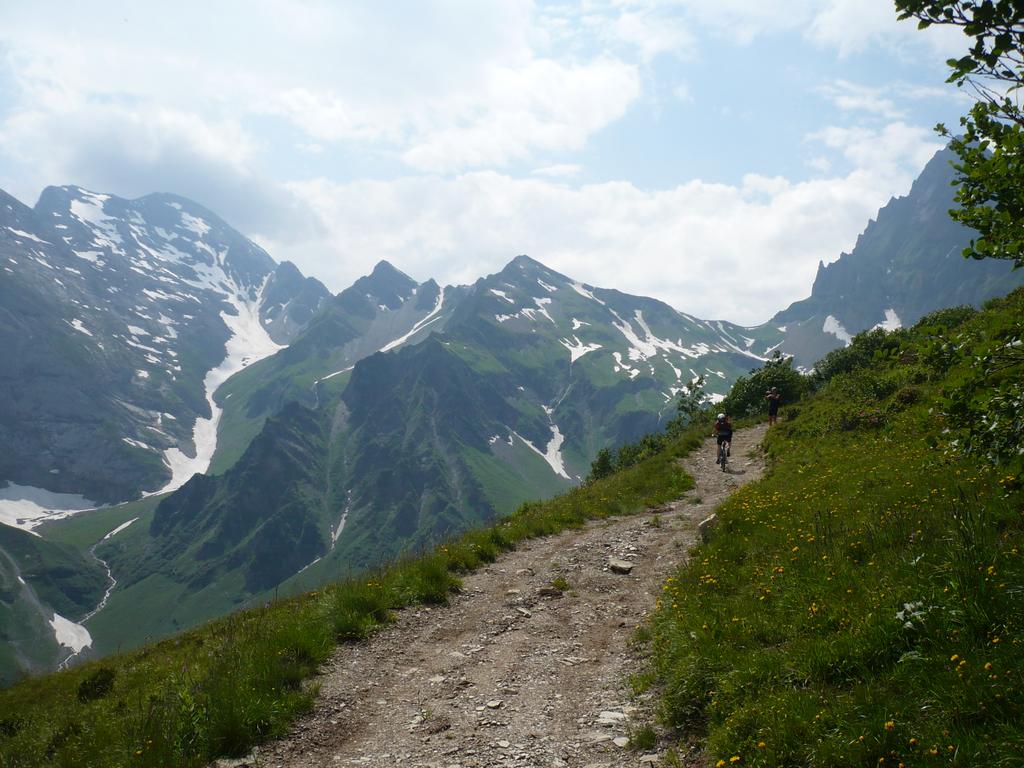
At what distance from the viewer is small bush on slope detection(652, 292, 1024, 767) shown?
17.3 ft

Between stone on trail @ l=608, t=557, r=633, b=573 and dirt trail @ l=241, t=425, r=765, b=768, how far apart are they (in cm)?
20

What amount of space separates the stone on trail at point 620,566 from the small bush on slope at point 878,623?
9.16 feet

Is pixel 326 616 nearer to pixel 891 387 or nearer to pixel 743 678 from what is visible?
pixel 743 678

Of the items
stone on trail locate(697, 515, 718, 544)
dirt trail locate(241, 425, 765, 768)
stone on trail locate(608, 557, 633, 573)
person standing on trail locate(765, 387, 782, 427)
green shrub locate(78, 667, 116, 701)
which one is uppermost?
person standing on trail locate(765, 387, 782, 427)

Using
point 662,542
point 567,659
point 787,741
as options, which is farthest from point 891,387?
point 787,741

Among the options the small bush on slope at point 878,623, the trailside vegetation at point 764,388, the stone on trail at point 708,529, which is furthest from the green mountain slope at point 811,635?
the trailside vegetation at point 764,388

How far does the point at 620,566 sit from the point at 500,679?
6392mm

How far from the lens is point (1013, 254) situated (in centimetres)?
574

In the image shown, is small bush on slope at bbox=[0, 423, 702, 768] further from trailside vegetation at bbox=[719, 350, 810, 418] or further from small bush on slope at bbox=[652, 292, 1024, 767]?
trailside vegetation at bbox=[719, 350, 810, 418]

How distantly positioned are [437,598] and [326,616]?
2816 mm

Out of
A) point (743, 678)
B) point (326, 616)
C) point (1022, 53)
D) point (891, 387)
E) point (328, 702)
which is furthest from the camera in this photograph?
point (891, 387)

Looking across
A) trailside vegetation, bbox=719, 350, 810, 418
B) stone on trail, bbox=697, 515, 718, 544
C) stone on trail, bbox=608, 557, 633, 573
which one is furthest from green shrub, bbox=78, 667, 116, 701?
trailside vegetation, bbox=719, 350, 810, 418

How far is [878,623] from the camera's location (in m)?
6.80

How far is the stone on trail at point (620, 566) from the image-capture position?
15461mm
